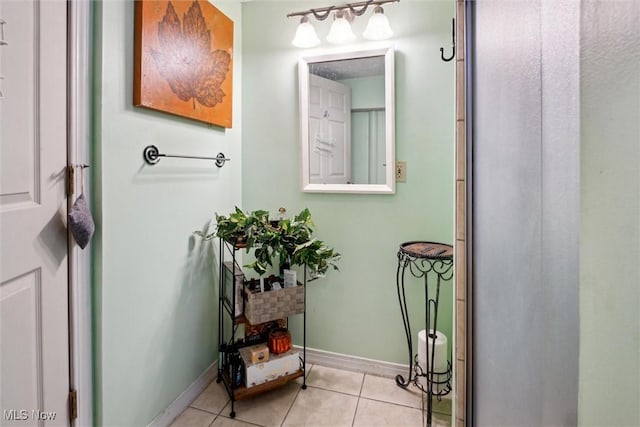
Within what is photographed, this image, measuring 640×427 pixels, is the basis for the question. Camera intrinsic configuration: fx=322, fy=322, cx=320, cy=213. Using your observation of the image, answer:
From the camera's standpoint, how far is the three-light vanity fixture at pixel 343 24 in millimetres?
1740

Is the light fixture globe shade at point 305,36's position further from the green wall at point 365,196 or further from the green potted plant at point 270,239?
the green potted plant at point 270,239

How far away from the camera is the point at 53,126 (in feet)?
3.47

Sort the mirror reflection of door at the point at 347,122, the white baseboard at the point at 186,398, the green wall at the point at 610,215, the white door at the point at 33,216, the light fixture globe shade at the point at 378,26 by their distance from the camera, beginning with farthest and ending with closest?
1. the mirror reflection of door at the point at 347,122
2. the light fixture globe shade at the point at 378,26
3. the white baseboard at the point at 186,398
4. the white door at the point at 33,216
5. the green wall at the point at 610,215

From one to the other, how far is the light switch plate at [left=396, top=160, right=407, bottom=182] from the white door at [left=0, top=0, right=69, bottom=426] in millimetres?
1500

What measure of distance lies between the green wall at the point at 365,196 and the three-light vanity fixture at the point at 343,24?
7cm

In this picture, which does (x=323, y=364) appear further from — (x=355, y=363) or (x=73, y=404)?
(x=73, y=404)

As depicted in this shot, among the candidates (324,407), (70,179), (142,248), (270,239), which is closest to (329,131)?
(270,239)

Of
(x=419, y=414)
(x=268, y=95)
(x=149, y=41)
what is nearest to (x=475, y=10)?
(x=149, y=41)

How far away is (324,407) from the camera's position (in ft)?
5.43

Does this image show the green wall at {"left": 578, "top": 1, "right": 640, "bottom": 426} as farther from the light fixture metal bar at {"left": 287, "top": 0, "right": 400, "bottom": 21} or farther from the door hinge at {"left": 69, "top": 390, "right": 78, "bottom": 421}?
the light fixture metal bar at {"left": 287, "top": 0, "right": 400, "bottom": 21}

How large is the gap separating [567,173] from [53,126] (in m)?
1.38

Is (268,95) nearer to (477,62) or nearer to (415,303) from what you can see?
A: (477,62)

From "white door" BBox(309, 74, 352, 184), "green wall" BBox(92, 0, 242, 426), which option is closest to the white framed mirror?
"white door" BBox(309, 74, 352, 184)

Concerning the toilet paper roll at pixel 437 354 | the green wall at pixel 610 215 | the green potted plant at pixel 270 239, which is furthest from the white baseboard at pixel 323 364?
the green wall at pixel 610 215
